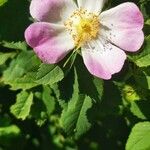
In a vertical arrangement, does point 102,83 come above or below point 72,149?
above

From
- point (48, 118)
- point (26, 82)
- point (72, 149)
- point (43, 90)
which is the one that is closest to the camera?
point (26, 82)

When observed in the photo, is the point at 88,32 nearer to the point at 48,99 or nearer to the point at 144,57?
the point at 144,57

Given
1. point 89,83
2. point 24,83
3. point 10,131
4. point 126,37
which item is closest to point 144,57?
point 126,37

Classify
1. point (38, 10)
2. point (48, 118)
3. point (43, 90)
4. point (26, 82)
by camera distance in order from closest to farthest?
point (38, 10), point (26, 82), point (43, 90), point (48, 118)

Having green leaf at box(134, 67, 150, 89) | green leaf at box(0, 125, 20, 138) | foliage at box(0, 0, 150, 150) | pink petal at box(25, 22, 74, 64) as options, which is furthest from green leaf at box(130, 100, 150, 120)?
green leaf at box(0, 125, 20, 138)

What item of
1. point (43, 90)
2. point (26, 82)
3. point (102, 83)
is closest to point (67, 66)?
point (102, 83)

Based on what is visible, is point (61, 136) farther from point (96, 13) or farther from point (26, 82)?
point (96, 13)

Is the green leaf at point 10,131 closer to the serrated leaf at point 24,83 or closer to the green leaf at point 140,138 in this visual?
the serrated leaf at point 24,83

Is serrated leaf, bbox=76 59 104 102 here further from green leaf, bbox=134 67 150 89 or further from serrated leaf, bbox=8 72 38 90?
serrated leaf, bbox=8 72 38 90
